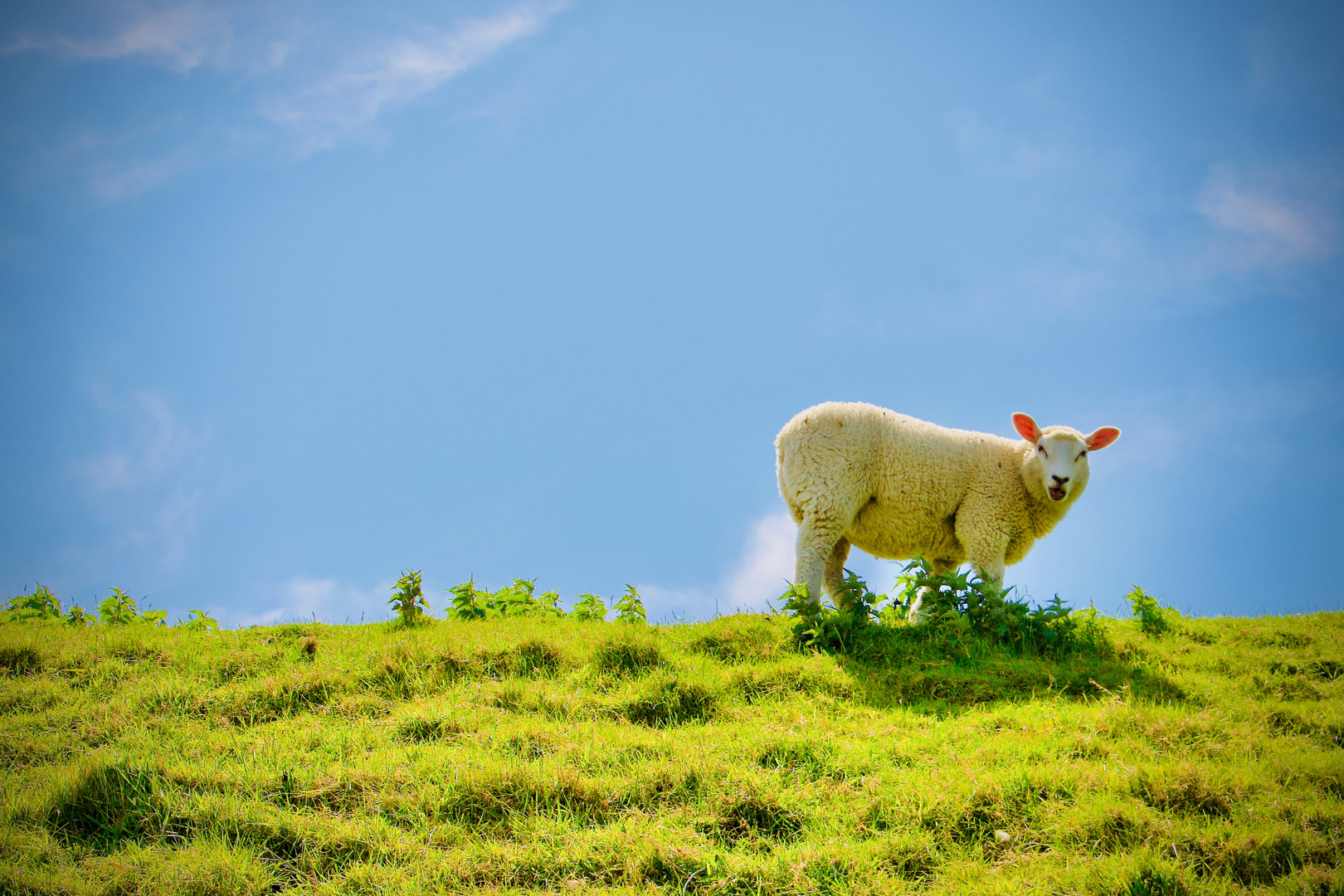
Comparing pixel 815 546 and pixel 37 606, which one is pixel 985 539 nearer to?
pixel 815 546

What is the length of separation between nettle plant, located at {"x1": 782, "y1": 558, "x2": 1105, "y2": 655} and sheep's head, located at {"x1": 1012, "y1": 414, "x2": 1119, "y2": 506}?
1969 mm

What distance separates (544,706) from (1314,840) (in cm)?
571

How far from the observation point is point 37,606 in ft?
36.6

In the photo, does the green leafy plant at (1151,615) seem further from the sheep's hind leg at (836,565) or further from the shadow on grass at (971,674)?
the sheep's hind leg at (836,565)

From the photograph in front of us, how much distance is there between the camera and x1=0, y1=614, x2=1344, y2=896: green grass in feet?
17.4

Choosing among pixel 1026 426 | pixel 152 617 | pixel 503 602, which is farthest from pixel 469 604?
pixel 1026 426

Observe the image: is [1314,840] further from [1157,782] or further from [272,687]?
[272,687]

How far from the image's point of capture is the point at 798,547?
36.6 ft

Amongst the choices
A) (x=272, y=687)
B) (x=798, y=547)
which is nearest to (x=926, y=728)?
(x=798, y=547)

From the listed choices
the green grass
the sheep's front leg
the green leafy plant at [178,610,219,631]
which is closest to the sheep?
the sheep's front leg

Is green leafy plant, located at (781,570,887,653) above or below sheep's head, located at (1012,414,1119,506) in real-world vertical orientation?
below

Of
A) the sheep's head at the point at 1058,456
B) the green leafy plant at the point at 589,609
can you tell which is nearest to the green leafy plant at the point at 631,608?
the green leafy plant at the point at 589,609

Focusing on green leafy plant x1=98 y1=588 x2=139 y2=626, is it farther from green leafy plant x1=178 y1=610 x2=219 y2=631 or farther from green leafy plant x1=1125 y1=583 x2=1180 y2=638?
green leafy plant x1=1125 y1=583 x2=1180 y2=638

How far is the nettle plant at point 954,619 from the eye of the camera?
9.07 m
